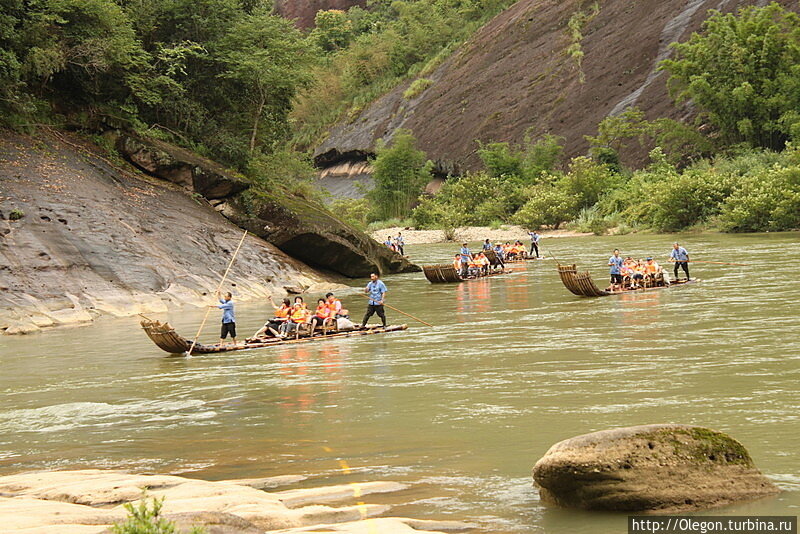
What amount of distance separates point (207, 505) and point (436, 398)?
5999 millimetres

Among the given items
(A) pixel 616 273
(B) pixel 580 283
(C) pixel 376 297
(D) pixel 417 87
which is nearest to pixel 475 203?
(D) pixel 417 87

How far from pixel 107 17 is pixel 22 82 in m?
3.98

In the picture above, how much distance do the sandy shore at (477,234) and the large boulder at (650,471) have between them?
5211cm

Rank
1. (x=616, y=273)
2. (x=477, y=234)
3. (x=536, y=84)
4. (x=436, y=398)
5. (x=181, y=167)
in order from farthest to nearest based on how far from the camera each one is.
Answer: (x=536, y=84), (x=477, y=234), (x=181, y=167), (x=616, y=273), (x=436, y=398)

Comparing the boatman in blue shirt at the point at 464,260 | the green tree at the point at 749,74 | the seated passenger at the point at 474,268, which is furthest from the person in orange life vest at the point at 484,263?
the green tree at the point at 749,74

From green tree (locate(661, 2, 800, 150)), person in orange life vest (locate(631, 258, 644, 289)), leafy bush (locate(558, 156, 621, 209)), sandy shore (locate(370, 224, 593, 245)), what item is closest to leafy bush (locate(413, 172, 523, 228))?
sandy shore (locate(370, 224, 593, 245))

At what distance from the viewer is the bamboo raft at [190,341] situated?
56.3 feet

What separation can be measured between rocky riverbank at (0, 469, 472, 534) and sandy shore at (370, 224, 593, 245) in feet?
171

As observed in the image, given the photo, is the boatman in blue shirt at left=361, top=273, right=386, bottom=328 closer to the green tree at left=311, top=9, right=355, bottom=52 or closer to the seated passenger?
the seated passenger

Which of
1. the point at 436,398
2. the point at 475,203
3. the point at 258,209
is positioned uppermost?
the point at 475,203

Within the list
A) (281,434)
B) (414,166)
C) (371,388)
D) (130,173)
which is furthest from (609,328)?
(414,166)

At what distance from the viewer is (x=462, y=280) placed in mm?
34438

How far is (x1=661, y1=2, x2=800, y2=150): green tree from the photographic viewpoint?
57.1 m

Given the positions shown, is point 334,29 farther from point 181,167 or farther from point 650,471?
point 650,471
